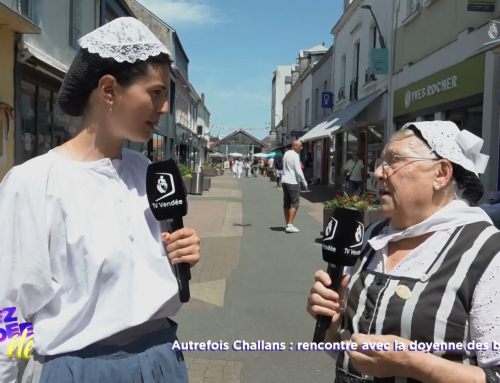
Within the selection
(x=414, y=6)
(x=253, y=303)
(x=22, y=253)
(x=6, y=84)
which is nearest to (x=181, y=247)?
(x=22, y=253)

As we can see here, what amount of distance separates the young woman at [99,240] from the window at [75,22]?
36.9ft

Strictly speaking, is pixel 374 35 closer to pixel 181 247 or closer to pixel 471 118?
pixel 471 118

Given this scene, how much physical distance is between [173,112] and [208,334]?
26.8m

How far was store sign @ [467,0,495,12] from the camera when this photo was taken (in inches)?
344

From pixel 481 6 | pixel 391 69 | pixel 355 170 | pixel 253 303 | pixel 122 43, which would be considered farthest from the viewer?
pixel 355 170

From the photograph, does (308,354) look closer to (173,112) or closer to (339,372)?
(339,372)

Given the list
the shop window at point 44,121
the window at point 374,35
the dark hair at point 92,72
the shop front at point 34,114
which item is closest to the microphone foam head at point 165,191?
the dark hair at point 92,72

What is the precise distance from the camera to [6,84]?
8836mm

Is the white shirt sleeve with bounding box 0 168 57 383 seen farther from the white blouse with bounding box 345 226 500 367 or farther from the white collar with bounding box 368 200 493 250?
the white blouse with bounding box 345 226 500 367

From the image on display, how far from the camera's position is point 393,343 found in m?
1.62

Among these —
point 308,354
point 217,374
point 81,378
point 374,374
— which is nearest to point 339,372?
point 374,374

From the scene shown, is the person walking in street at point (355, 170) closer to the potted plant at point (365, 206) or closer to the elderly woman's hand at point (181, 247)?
the potted plant at point (365, 206)

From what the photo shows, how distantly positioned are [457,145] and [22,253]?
5.06 feet

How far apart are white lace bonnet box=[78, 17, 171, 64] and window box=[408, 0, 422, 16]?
12355mm
